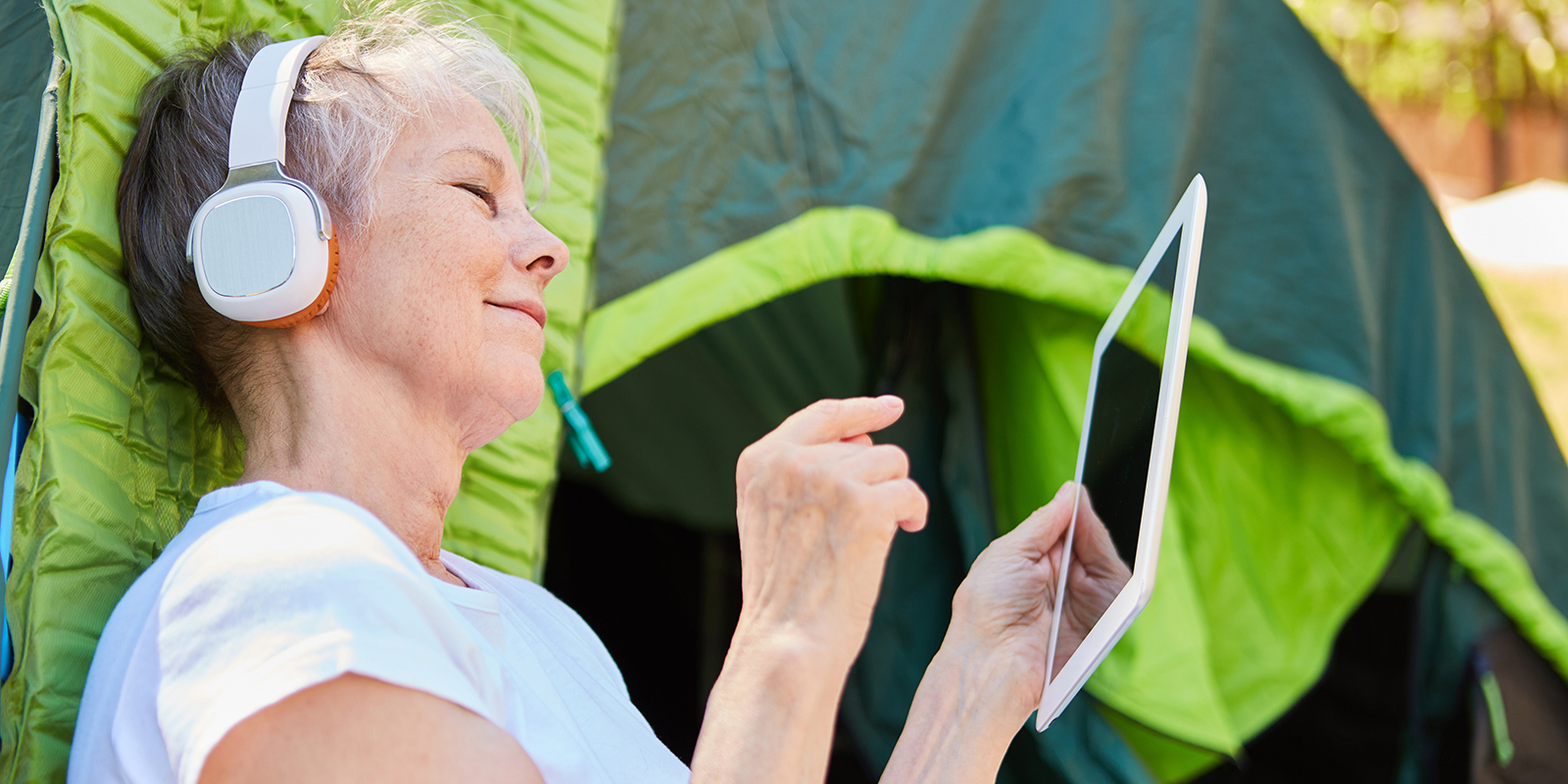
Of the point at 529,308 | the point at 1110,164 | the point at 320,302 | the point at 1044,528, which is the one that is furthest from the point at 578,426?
the point at 1110,164

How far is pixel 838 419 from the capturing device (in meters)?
0.68

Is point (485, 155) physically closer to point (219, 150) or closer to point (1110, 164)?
Result: point (219, 150)

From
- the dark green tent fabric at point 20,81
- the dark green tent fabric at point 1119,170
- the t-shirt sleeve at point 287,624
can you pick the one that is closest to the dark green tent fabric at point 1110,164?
the dark green tent fabric at point 1119,170

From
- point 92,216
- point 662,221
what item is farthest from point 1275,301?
point 92,216

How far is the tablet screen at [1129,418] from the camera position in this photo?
769 millimetres

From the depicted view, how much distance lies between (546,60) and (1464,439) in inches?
49.6

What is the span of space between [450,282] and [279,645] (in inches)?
12.6

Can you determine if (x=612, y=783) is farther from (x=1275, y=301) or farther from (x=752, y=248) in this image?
(x=1275, y=301)

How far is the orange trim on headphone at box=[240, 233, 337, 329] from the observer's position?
762 mm

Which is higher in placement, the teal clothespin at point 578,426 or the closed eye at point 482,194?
the closed eye at point 482,194

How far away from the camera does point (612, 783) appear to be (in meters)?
0.72

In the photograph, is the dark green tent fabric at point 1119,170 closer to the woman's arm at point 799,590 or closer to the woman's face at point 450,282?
the woman's face at point 450,282

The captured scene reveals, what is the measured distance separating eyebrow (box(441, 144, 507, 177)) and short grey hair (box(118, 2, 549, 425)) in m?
0.04

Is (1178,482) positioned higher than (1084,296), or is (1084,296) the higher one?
(1084,296)
